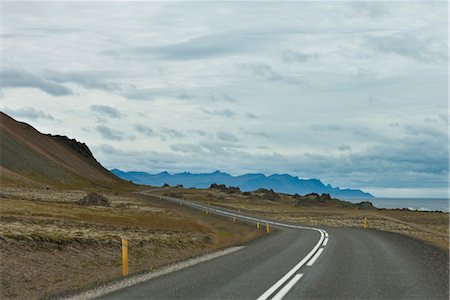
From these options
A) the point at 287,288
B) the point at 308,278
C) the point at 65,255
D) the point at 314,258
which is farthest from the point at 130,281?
the point at 65,255

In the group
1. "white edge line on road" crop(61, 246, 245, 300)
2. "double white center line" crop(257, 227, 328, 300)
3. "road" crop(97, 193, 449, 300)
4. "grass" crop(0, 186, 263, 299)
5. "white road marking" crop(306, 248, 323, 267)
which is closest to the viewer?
"double white center line" crop(257, 227, 328, 300)

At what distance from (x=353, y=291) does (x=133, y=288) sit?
564cm

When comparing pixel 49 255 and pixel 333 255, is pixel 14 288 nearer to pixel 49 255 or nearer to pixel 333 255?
pixel 49 255

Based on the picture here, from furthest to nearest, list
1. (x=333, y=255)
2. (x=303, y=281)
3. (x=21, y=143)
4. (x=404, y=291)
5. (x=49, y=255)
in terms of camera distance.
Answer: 1. (x=21, y=143)
2. (x=49, y=255)
3. (x=333, y=255)
4. (x=303, y=281)
5. (x=404, y=291)

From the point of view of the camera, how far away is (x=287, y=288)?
13234mm

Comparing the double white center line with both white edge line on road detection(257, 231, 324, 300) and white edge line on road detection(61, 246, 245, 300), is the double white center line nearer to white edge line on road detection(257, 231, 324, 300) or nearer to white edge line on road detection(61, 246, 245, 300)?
white edge line on road detection(257, 231, 324, 300)

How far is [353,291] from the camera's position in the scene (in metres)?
12.9

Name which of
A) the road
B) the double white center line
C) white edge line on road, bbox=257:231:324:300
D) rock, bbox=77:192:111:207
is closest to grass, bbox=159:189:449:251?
the road

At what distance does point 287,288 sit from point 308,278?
1953mm

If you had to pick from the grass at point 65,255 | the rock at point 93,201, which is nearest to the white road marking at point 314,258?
the grass at point 65,255

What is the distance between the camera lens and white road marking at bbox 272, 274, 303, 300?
12163mm

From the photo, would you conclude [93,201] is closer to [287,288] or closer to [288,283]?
[288,283]

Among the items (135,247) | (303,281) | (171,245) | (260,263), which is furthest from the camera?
(171,245)

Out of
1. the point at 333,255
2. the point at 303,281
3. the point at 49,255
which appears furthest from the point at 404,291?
the point at 49,255
